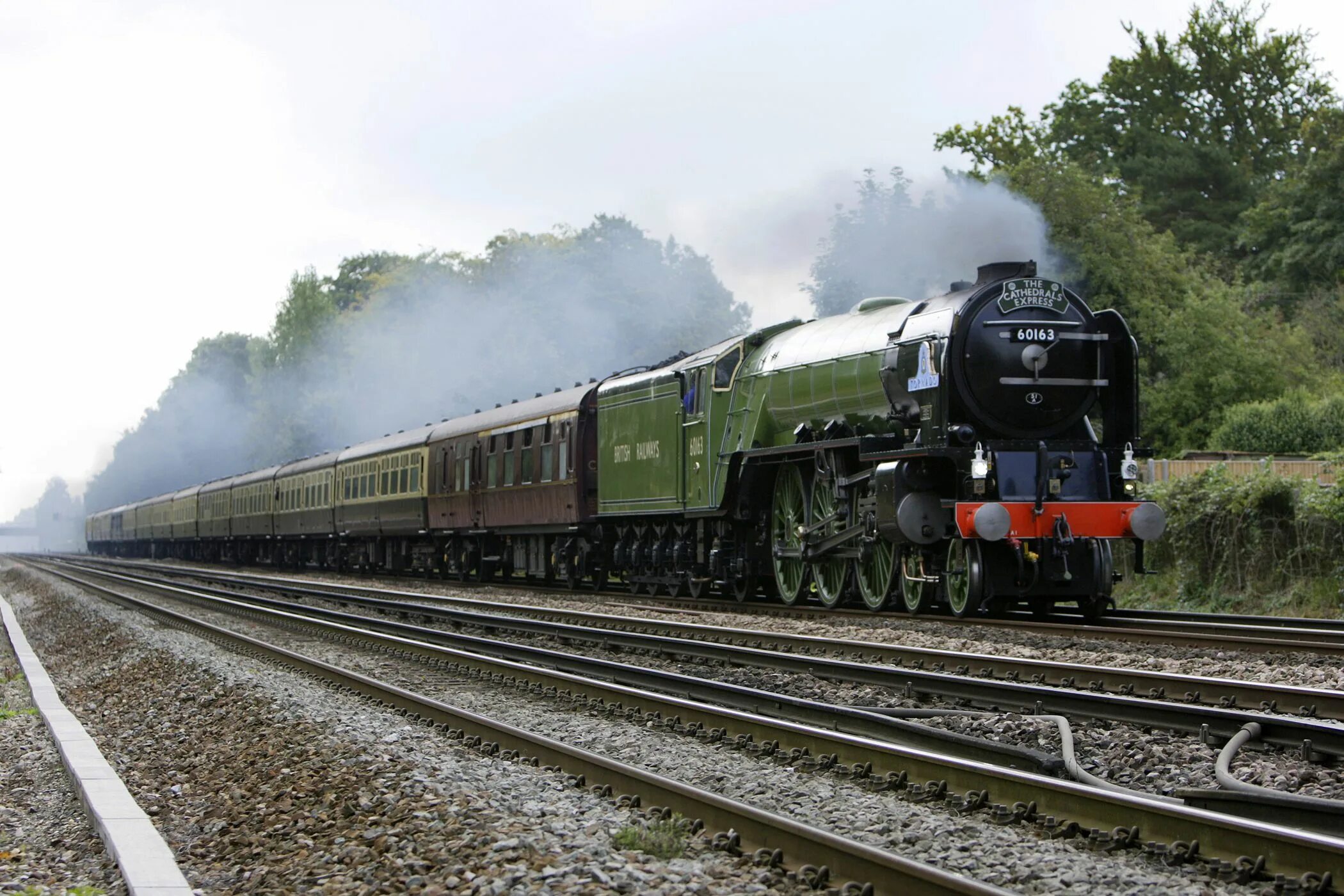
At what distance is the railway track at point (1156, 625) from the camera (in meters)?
10.4

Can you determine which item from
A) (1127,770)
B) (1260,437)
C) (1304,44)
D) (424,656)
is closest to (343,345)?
(1304,44)

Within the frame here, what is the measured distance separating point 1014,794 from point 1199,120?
1951 inches

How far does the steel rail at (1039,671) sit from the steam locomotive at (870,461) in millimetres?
A: 1924

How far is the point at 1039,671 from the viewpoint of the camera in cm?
875

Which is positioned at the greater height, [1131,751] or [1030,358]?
[1030,358]

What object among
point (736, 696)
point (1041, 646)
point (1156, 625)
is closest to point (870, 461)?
point (1156, 625)

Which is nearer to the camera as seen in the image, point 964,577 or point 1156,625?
point 1156,625

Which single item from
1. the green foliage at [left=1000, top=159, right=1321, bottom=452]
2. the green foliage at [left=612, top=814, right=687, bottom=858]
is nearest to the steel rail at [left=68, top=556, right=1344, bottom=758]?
the green foliage at [left=612, top=814, right=687, bottom=858]

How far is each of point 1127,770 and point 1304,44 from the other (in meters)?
49.2

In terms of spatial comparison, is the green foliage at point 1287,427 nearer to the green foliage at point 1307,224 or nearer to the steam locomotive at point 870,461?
the steam locomotive at point 870,461

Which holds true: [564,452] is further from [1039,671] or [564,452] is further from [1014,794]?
[1014,794]

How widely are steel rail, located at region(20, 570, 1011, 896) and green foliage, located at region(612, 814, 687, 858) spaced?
0.12 metres

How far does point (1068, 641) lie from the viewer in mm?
10805

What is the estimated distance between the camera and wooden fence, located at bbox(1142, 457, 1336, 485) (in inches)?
691
